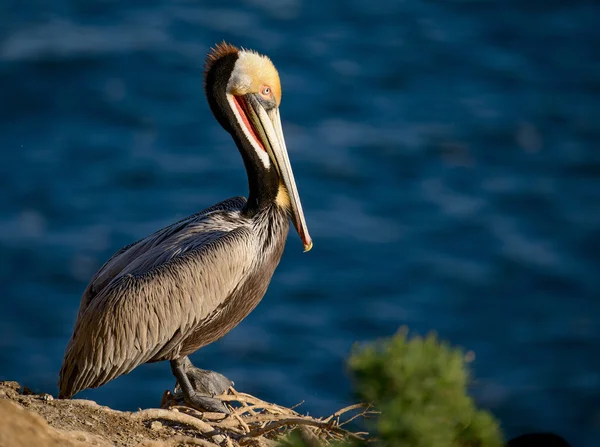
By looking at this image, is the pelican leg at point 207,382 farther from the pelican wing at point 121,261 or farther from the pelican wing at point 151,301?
the pelican wing at point 121,261

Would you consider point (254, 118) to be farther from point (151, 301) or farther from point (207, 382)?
point (207, 382)

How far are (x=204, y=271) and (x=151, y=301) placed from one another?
15.7 inches

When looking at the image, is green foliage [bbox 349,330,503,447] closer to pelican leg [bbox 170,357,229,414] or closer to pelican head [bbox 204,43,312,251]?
pelican leg [bbox 170,357,229,414]

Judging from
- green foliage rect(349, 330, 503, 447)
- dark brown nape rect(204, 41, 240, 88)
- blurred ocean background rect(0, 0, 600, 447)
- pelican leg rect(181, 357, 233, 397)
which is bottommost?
green foliage rect(349, 330, 503, 447)

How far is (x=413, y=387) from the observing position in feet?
11.0

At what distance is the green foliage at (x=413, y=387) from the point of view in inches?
131

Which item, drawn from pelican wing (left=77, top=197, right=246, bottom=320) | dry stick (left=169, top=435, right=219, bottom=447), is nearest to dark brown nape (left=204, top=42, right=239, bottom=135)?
pelican wing (left=77, top=197, right=246, bottom=320)

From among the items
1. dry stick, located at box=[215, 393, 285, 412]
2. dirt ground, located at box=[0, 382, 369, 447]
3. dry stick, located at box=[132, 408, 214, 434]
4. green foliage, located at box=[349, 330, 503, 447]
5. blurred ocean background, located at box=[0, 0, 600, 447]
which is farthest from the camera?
blurred ocean background, located at box=[0, 0, 600, 447]

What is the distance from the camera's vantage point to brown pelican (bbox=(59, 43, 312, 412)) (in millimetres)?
7188

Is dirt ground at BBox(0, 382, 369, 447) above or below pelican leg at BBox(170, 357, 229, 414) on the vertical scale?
below

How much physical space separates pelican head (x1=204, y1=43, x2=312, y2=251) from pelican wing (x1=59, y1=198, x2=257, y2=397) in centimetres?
38

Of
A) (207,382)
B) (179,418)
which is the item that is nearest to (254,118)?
(207,382)

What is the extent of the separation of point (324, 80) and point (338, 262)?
5.08m

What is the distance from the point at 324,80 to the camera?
22.8 metres
